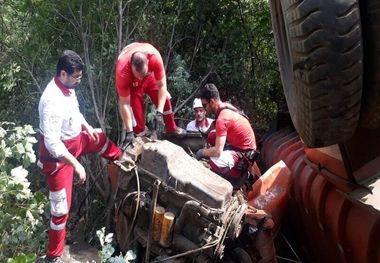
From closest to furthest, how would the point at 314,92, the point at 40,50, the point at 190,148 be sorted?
the point at 314,92 → the point at 190,148 → the point at 40,50

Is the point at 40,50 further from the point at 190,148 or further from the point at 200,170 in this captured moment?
the point at 200,170

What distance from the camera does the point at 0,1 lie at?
20.0 ft

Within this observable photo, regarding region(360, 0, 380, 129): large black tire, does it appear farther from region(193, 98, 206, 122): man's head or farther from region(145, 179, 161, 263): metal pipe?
region(193, 98, 206, 122): man's head

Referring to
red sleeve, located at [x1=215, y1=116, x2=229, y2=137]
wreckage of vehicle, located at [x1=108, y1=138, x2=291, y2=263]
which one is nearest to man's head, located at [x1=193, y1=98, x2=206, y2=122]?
red sleeve, located at [x1=215, y1=116, x2=229, y2=137]

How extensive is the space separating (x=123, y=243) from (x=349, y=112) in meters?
2.26

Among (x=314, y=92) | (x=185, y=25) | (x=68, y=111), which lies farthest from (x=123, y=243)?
(x=185, y=25)

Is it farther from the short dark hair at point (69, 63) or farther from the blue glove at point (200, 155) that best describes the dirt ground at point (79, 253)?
the short dark hair at point (69, 63)

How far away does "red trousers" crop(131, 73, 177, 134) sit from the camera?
194 inches

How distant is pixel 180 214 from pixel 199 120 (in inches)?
85.7

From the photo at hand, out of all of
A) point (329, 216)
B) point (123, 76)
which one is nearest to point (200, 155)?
A: point (123, 76)

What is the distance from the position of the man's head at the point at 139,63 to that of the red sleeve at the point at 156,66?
9.0 inches

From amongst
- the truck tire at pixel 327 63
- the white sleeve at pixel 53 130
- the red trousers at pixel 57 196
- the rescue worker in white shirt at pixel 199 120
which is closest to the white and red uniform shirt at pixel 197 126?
the rescue worker in white shirt at pixel 199 120

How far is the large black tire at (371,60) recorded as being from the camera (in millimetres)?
2090

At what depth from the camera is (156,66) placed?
487 centimetres
